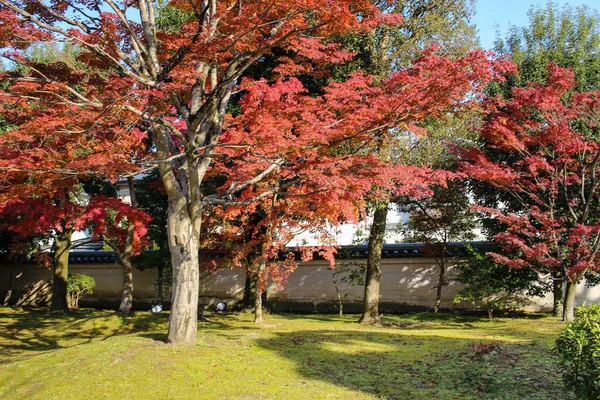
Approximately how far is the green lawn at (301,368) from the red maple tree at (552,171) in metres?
1.66

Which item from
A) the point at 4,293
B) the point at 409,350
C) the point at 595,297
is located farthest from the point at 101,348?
the point at 4,293

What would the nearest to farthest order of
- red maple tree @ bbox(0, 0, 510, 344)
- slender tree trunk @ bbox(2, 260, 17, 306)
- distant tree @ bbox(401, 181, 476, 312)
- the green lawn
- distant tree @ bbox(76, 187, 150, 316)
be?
the green lawn, red maple tree @ bbox(0, 0, 510, 344), distant tree @ bbox(76, 187, 150, 316), distant tree @ bbox(401, 181, 476, 312), slender tree trunk @ bbox(2, 260, 17, 306)

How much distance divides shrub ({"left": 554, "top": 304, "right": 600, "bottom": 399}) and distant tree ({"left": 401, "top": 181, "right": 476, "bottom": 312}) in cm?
977

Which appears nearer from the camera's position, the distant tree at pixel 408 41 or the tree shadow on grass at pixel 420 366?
the tree shadow on grass at pixel 420 366

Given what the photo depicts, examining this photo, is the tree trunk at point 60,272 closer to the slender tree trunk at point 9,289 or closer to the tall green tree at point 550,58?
the slender tree trunk at point 9,289

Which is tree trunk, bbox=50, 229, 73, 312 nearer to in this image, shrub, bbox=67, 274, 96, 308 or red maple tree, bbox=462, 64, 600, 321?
shrub, bbox=67, 274, 96, 308

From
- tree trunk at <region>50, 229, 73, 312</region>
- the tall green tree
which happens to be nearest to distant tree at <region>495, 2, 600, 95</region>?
the tall green tree

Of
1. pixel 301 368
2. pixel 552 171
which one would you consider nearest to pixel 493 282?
pixel 552 171

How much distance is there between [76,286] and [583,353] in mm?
16115

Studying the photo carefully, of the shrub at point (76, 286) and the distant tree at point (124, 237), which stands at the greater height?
the distant tree at point (124, 237)

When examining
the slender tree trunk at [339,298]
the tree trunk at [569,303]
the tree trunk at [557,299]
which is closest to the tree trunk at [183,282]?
the slender tree trunk at [339,298]

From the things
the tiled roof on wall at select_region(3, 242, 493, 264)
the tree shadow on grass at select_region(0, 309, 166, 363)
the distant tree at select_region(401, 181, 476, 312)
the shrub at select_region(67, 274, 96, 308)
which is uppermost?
the distant tree at select_region(401, 181, 476, 312)

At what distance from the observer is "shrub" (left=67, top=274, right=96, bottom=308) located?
694 inches

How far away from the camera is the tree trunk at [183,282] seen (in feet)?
26.8
